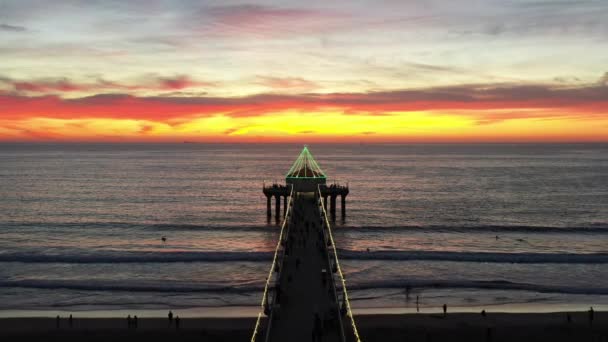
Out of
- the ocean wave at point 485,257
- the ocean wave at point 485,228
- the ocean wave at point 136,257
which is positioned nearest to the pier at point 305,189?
the ocean wave at point 485,228

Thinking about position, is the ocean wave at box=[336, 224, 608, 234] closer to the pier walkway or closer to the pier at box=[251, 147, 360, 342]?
the pier at box=[251, 147, 360, 342]

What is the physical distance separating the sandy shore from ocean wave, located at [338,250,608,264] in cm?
1081

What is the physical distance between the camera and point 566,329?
22.2 metres

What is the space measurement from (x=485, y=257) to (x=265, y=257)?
14578mm

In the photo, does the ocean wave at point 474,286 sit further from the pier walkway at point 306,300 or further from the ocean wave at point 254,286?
the pier walkway at point 306,300

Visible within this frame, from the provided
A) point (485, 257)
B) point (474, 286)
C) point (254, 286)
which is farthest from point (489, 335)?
point (485, 257)

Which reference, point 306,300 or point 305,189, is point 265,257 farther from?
point 306,300

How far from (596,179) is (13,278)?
3718 inches

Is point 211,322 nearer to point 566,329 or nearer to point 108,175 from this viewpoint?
point 566,329

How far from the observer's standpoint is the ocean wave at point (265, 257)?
34375mm

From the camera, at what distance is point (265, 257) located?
34.7m

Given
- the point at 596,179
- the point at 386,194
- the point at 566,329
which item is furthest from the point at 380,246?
the point at 596,179

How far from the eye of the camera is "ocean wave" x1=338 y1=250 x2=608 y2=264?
3462 cm

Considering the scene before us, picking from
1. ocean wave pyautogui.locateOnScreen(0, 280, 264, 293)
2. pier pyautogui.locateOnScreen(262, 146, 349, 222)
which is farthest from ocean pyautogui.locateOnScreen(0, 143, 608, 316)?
pier pyautogui.locateOnScreen(262, 146, 349, 222)
